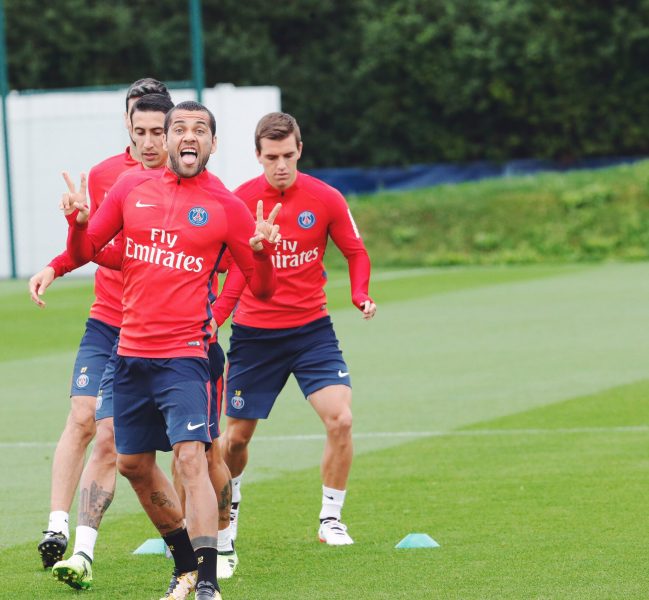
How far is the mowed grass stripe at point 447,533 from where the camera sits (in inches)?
264

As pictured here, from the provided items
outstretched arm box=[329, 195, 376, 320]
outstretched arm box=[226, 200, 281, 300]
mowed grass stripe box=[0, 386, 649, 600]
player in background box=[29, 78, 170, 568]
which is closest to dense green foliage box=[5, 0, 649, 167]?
mowed grass stripe box=[0, 386, 649, 600]

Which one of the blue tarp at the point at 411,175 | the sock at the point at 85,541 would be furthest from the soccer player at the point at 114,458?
the blue tarp at the point at 411,175

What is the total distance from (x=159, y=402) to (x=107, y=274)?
1.48 metres

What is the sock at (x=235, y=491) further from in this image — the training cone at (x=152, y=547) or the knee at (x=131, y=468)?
the knee at (x=131, y=468)

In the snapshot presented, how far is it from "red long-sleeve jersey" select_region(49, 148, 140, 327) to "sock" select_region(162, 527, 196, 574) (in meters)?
1.40

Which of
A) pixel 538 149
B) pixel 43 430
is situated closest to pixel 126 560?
pixel 43 430

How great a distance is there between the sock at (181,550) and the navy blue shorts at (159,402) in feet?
1.29

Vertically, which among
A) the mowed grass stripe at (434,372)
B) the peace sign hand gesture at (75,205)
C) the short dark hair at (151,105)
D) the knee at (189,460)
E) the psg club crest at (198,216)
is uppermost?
the short dark hair at (151,105)

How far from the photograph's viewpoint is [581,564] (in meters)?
6.96

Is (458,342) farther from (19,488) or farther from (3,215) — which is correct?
(3,215)

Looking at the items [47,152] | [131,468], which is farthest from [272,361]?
[47,152]

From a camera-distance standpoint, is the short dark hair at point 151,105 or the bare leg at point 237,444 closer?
the short dark hair at point 151,105

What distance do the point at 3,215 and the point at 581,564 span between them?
85.3 feet

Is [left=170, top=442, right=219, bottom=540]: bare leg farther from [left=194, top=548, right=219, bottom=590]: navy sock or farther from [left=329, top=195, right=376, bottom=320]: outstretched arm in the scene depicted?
[left=329, top=195, right=376, bottom=320]: outstretched arm
